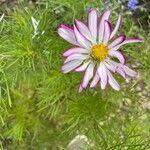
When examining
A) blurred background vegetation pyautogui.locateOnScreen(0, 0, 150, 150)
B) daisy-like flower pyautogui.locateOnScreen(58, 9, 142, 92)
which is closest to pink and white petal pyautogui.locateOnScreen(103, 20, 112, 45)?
daisy-like flower pyautogui.locateOnScreen(58, 9, 142, 92)

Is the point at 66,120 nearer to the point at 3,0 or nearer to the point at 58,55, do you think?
the point at 58,55

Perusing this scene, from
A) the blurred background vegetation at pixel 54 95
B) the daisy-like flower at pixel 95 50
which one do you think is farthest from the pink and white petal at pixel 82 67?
the blurred background vegetation at pixel 54 95

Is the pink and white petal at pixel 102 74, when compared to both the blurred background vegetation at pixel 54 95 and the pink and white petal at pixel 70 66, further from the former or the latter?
the blurred background vegetation at pixel 54 95

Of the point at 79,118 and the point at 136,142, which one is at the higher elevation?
the point at 79,118

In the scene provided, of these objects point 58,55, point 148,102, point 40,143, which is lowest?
point 148,102

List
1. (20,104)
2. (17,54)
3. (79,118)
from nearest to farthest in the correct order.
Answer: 1. (17,54)
2. (79,118)
3. (20,104)

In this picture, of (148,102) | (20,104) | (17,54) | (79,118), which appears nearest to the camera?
(17,54)

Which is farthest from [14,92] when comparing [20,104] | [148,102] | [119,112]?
[148,102]
